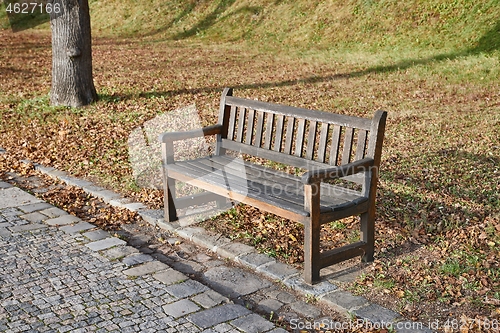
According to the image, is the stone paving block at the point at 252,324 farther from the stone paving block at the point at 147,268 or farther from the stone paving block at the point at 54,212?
the stone paving block at the point at 54,212

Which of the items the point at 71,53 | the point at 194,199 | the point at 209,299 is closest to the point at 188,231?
the point at 194,199

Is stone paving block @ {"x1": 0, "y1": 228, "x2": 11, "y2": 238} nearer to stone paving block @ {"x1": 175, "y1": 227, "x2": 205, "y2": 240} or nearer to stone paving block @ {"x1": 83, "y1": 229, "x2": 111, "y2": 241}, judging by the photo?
stone paving block @ {"x1": 83, "y1": 229, "x2": 111, "y2": 241}

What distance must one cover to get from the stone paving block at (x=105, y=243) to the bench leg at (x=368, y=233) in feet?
6.42

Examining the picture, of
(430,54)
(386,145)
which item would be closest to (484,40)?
(430,54)

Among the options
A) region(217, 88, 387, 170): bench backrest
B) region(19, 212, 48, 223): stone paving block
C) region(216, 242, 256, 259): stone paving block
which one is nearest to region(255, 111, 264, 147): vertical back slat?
region(217, 88, 387, 170): bench backrest

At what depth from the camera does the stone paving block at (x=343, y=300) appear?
165 inches

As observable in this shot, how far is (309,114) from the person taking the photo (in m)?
5.20

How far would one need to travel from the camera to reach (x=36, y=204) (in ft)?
21.0

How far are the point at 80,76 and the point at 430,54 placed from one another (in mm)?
7774

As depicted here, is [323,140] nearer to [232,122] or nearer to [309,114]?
[309,114]

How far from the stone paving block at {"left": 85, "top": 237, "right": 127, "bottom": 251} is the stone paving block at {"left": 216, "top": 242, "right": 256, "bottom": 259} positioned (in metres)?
0.83

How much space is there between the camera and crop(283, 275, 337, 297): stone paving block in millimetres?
4423

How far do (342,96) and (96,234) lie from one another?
6.72 metres

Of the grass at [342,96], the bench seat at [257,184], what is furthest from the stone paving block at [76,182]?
the bench seat at [257,184]
